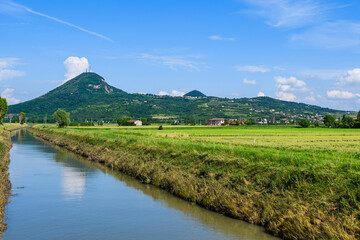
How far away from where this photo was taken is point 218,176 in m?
15.3

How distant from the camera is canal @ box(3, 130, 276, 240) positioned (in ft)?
37.0

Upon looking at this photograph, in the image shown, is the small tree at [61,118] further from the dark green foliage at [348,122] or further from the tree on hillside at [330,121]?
the dark green foliage at [348,122]

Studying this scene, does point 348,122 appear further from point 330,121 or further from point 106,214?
point 106,214

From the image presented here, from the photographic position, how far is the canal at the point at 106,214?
11281 millimetres

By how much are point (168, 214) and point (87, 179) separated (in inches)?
357

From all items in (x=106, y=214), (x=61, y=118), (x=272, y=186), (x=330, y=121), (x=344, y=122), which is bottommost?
(x=106, y=214)

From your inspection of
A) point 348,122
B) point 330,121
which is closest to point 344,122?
point 348,122

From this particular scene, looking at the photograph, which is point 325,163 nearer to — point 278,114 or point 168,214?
point 168,214

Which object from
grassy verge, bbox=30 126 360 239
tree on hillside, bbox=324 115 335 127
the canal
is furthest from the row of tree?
the canal

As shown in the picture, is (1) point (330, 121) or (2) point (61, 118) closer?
(2) point (61, 118)

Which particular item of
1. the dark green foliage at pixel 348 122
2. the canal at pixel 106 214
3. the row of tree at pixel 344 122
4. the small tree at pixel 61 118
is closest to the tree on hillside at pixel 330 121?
the row of tree at pixel 344 122

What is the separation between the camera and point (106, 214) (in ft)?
44.5

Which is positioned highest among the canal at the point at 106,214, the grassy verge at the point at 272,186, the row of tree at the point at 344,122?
the row of tree at the point at 344,122

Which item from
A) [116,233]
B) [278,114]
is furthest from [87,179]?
[278,114]
